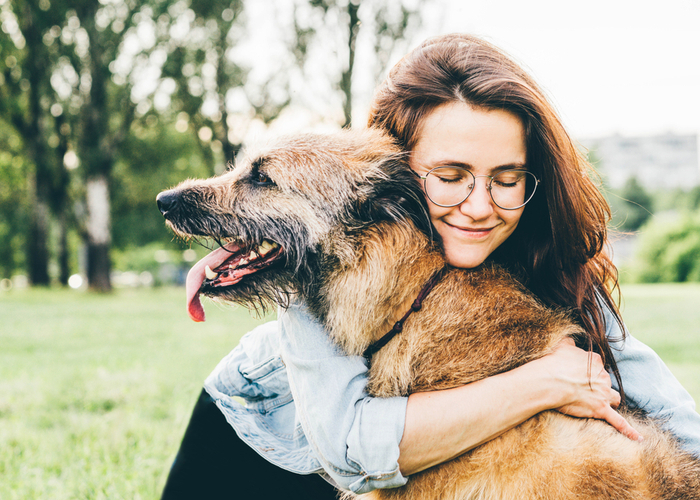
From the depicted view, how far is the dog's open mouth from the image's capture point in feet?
7.04

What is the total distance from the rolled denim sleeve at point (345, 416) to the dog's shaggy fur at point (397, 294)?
0.10 metres

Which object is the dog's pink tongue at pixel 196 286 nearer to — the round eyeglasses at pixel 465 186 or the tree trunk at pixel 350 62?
the round eyeglasses at pixel 465 186

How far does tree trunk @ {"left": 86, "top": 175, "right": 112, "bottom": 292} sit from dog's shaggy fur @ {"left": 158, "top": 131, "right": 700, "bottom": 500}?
15.2 m

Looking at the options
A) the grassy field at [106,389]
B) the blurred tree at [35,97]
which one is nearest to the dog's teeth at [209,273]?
the grassy field at [106,389]

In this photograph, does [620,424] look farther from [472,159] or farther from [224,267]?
[224,267]

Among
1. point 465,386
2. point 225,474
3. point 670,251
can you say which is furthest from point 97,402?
point 670,251

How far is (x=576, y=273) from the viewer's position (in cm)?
213

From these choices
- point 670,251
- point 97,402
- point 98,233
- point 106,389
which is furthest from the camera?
point 670,251

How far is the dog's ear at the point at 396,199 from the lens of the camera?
2027 millimetres

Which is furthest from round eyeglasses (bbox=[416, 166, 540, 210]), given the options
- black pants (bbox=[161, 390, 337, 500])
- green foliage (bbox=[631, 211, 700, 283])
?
green foliage (bbox=[631, 211, 700, 283])

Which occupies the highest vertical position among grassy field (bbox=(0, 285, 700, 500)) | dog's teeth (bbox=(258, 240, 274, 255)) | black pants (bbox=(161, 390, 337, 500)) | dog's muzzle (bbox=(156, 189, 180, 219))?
dog's muzzle (bbox=(156, 189, 180, 219))

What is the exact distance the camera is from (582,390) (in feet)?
5.80

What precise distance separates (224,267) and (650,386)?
1830 mm

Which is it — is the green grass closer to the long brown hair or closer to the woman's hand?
the long brown hair
